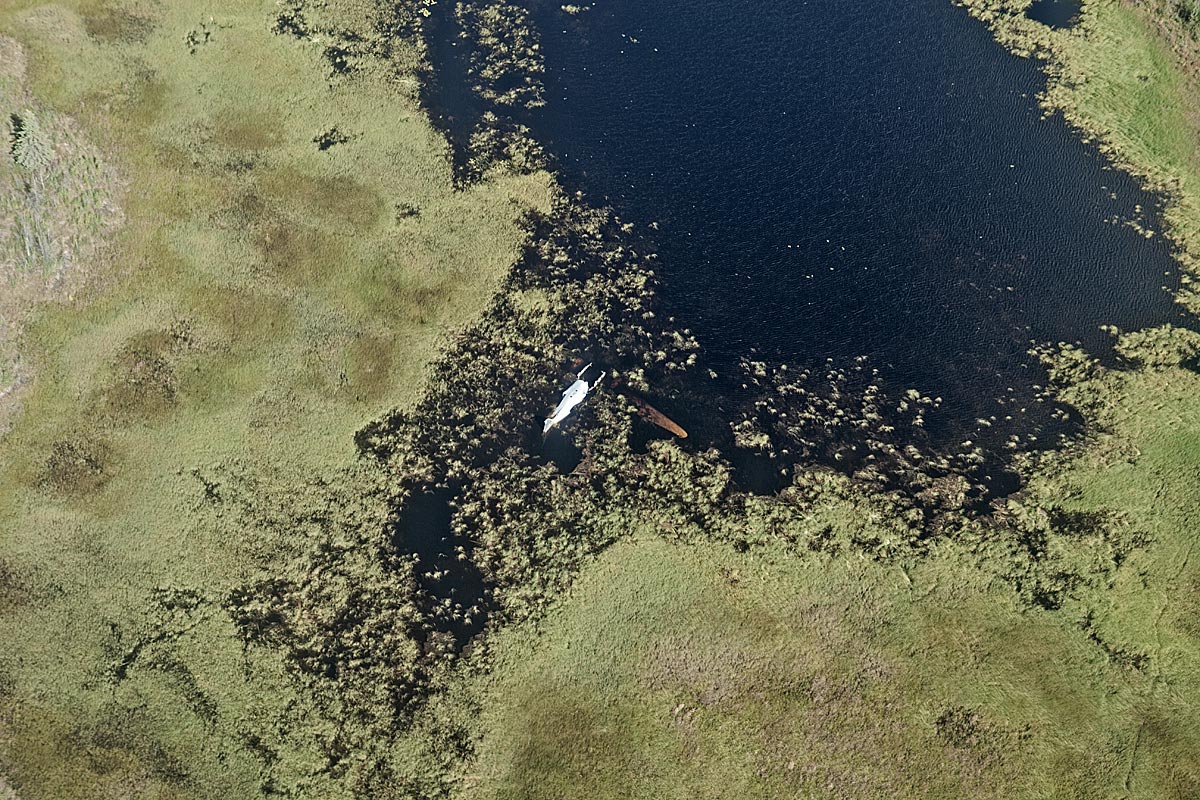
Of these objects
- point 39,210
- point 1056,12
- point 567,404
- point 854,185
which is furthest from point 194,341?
point 1056,12

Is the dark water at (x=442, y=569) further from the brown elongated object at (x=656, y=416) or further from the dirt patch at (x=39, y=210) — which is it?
the dirt patch at (x=39, y=210)

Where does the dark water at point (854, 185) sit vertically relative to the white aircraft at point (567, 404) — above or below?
above

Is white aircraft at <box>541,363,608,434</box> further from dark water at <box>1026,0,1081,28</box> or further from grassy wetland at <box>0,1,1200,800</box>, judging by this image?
dark water at <box>1026,0,1081,28</box>

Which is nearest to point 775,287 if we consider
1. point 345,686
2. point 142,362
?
point 345,686

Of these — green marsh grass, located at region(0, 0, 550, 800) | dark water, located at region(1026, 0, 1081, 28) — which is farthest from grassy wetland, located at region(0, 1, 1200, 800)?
dark water, located at region(1026, 0, 1081, 28)

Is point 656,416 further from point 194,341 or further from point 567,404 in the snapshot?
point 194,341

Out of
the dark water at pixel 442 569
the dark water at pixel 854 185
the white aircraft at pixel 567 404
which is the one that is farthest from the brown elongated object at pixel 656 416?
the dark water at pixel 442 569
